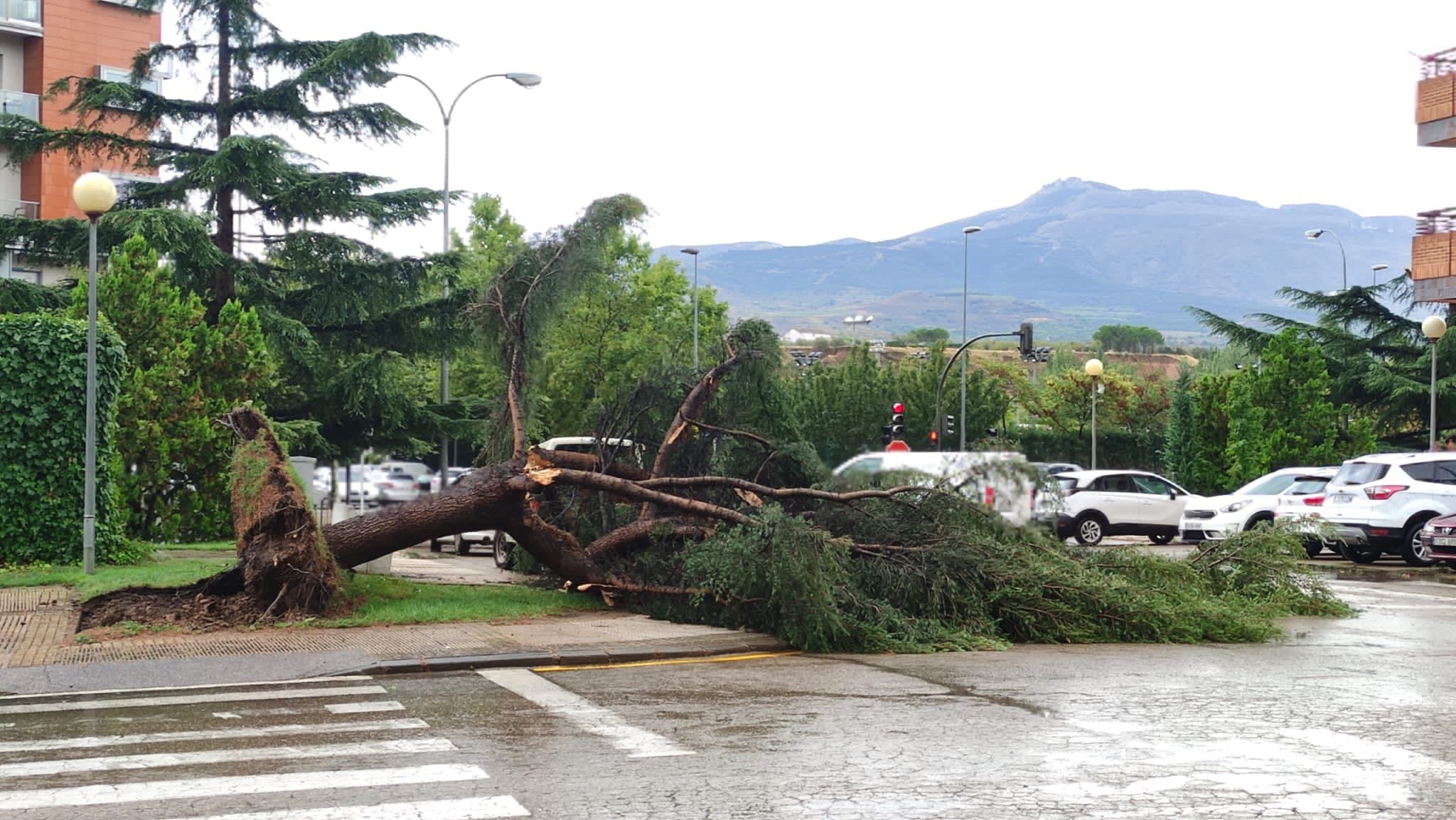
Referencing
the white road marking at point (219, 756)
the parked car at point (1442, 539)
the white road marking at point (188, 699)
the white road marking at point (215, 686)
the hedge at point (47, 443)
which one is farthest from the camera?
the parked car at point (1442, 539)

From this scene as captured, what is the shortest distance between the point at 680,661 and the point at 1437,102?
29.4 metres

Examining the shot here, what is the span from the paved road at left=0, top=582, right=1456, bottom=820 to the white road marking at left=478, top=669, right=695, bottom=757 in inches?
1.3

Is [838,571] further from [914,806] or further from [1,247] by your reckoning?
[1,247]

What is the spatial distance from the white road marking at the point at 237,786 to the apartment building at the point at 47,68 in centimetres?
3862

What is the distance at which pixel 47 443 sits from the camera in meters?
15.9

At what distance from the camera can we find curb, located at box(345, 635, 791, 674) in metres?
10.5

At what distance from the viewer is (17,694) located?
369 inches

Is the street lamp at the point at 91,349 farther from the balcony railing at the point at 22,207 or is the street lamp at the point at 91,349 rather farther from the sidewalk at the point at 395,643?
the balcony railing at the point at 22,207

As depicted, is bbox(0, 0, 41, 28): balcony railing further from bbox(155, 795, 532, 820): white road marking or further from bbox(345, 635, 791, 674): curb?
bbox(155, 795, 532, 820): white road marking

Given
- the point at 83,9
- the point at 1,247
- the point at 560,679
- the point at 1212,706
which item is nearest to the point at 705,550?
the point at 560,679

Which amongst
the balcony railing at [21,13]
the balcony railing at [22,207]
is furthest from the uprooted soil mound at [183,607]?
the balcony railing at [21,13]

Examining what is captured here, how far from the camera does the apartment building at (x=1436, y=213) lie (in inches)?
1266

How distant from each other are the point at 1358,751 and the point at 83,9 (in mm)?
47606

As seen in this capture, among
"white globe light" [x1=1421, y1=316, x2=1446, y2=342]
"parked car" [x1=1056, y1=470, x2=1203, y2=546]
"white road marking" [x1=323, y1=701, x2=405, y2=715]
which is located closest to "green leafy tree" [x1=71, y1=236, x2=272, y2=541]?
"white road marking" [x1=323, y1=701, x2=405, y2=715]
